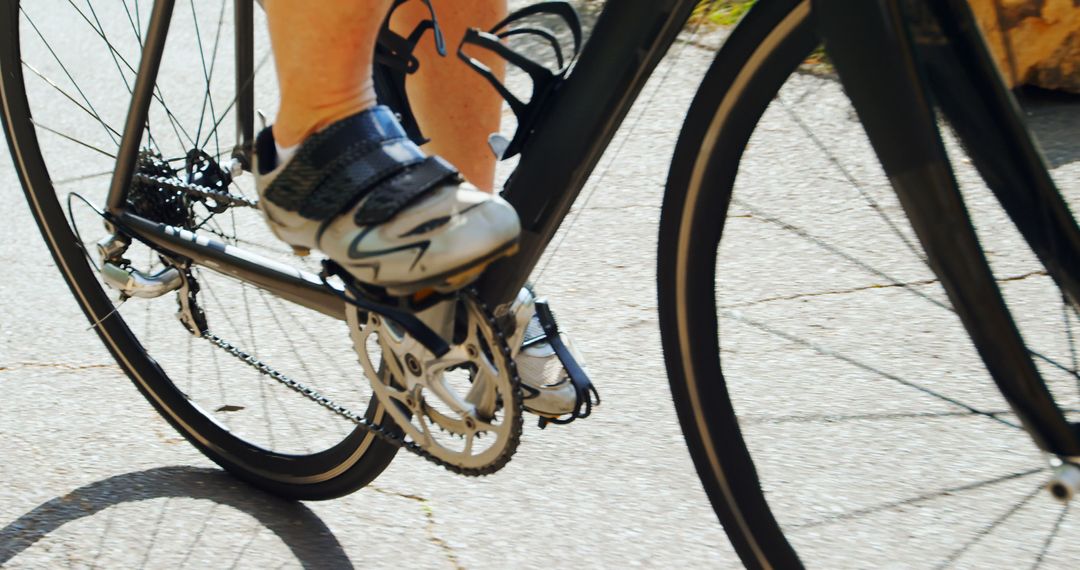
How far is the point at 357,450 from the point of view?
1894 millimetres

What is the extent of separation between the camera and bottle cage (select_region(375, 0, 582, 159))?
4.84 ft

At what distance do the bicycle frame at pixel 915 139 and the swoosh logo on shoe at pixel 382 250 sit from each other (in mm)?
144

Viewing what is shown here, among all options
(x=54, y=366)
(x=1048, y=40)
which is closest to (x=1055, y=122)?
(x=1048, y=40)

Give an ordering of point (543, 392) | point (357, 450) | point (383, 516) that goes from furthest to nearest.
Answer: point (383, 516) → point (357, 450) → point (543, 392)

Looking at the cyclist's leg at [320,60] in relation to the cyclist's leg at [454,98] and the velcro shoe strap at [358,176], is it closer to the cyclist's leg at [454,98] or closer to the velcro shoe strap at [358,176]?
A: the velcro shoe strap at [358,176]

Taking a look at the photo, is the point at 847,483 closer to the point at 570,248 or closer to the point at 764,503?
the point at 764,503

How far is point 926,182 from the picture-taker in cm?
117

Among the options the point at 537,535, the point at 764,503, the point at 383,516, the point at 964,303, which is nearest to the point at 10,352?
the point at 383,516

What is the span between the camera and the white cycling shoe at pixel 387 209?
1413 millimetres

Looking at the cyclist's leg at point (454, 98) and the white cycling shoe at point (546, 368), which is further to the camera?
the cyclist's leg at point (454, 98)

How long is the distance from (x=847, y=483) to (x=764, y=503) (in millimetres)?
545

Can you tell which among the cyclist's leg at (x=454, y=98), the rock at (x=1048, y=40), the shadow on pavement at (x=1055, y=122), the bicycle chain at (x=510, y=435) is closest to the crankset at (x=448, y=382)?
the bicycle chain at (x=510, y=435)

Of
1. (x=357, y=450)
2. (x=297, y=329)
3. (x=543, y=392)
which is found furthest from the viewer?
(x=297, y=329)

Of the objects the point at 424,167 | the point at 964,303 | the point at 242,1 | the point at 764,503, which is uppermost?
the point at 242,1
